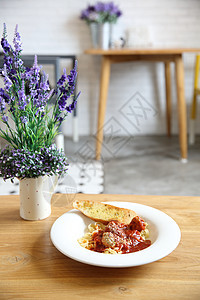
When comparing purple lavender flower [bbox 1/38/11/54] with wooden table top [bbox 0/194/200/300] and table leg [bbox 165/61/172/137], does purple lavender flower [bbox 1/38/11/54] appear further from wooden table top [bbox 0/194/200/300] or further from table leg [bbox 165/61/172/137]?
table leg [bbox 165/61/172/137]

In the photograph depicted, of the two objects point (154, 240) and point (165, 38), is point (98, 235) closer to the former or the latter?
point (154, 240)

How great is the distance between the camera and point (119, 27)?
10.7 feet

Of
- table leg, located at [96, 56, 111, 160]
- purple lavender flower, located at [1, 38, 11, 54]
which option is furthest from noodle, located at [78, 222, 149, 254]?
table leg, located at [96, 56, 111, 160]

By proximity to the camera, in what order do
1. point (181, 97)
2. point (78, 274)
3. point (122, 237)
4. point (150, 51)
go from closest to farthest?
1. point (78, 274)
2. point (122, 237)
3. point (150, 51)
4. point (181, 97)

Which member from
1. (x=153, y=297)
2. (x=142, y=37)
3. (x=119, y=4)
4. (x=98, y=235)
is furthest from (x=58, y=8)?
(x=153, y=297)

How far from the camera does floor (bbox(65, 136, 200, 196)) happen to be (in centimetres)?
223

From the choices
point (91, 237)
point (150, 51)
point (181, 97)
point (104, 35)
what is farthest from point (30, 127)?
point (104, 35)

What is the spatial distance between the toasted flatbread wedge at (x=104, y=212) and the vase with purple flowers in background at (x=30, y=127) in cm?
11

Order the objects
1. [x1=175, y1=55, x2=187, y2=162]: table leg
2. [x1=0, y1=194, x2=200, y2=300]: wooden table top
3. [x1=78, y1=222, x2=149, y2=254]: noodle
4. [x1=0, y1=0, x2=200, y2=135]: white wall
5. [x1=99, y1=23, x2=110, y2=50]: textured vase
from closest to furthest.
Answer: [x1=0, y1=194, x2=200, y2=300]: wooden table top < [x1=78, y1=222, x2=149, y2=254]: noodle < [x1=175, y1=55, x2=187, y2=162]: table leg < [x1=99, y1=23, x2=110, y2=50]: textured vase < [x1=0, y1=0, x2=200, y2=135]: white wall

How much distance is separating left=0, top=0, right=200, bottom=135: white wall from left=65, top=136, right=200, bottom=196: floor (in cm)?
30

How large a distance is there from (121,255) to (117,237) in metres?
0.09

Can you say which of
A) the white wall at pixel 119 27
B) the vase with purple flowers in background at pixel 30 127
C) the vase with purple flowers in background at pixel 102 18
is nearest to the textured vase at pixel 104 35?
the vase with purple flowers in background at pixel 102 18

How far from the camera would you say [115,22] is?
3100mm

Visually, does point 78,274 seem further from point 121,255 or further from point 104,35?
point 104,35
